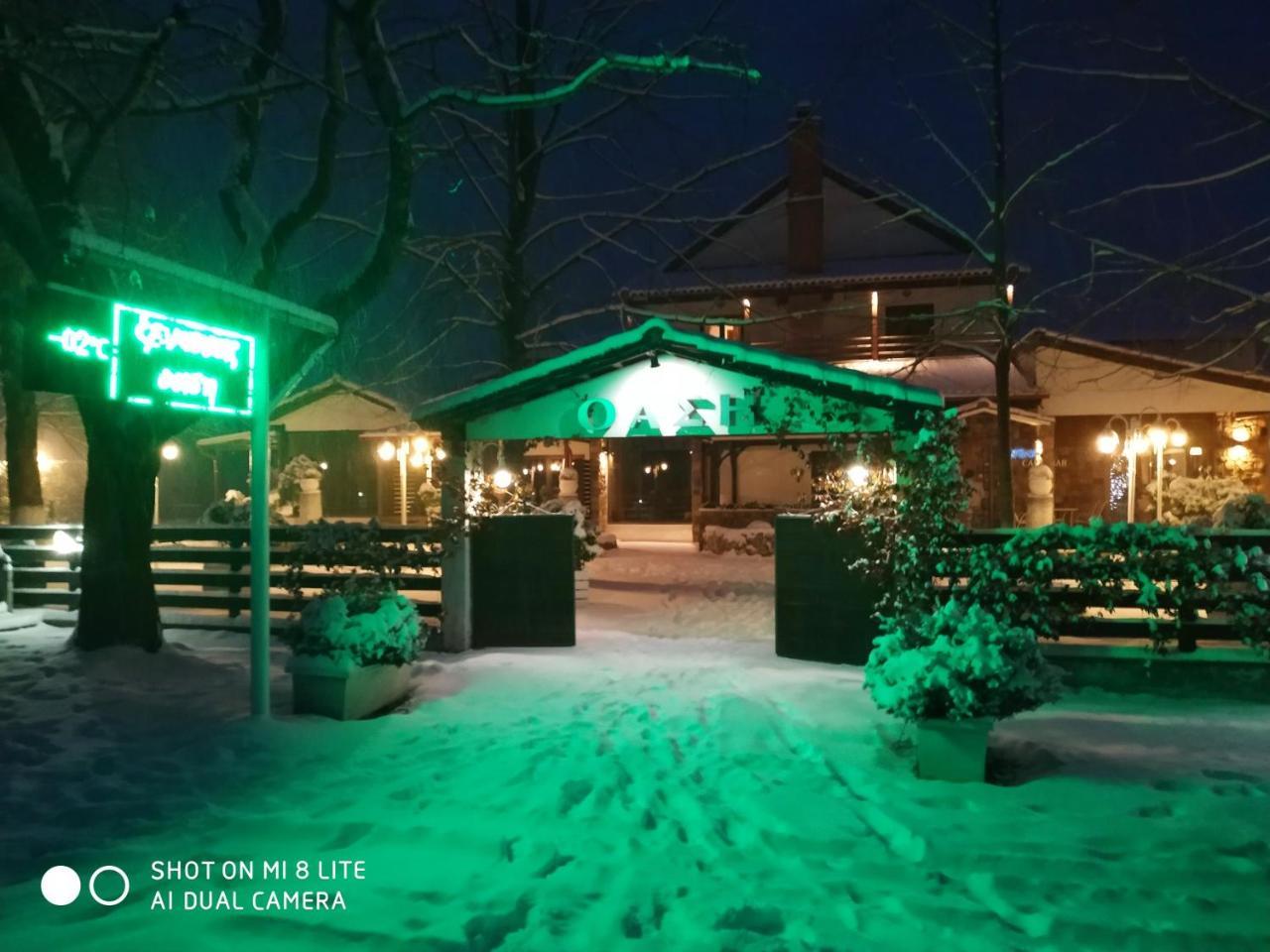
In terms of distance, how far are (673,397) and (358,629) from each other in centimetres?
462

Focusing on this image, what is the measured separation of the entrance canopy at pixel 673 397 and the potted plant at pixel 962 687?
3647mm

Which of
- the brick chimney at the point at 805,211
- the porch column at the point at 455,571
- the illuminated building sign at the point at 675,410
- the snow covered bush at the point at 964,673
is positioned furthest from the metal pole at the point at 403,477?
the snow covered bush at the point at 964,673

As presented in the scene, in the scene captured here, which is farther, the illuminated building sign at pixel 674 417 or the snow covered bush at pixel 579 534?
the snow covered bush at pixel 579 534

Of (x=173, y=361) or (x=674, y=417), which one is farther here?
(x=674, y=417)

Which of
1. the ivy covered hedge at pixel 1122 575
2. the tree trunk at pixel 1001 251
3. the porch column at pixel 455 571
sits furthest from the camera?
the tree trunk at pixel 1001 251

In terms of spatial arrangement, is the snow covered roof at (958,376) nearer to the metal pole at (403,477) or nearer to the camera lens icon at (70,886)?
the metal pole at (403,477)

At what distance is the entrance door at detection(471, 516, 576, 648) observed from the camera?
34.8 feet

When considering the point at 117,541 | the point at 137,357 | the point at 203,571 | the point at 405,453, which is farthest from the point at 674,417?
the point at 405,453

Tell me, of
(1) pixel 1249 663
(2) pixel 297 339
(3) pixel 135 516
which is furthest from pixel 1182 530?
(3) pixel 135 516

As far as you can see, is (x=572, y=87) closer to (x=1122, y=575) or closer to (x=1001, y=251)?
(x=1122, y=575)

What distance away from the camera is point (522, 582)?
10664 mm

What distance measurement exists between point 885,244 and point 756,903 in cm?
2558

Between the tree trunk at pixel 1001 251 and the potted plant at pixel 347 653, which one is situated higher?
the tree trunk at pixel 1001 251

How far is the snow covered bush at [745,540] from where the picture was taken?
22.5m
